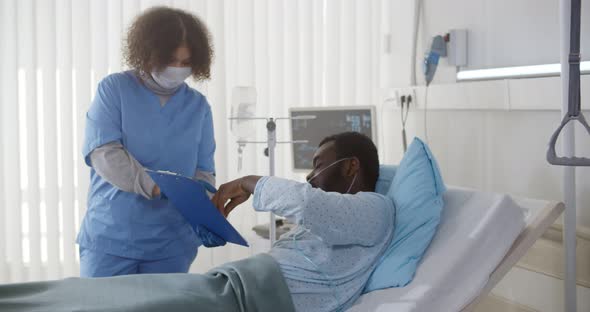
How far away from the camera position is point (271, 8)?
3.18 meters

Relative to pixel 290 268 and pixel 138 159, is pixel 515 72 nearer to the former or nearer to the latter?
pixel 290 268

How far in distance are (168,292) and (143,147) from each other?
639 mm

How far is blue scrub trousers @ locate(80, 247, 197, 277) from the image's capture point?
198cm

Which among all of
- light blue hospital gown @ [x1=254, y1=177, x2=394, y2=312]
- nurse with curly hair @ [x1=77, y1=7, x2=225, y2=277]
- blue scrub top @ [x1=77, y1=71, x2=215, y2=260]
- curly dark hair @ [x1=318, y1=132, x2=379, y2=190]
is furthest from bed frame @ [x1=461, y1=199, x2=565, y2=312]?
blue scrub top @ [x1=77, y1=71, x2=215, y2=260]

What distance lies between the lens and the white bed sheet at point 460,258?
1.59m

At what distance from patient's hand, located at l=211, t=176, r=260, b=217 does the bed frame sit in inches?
25.6

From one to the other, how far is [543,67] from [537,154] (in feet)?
1.02

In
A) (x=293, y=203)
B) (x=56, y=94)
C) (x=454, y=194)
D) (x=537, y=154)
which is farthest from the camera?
(x=56, y=94)

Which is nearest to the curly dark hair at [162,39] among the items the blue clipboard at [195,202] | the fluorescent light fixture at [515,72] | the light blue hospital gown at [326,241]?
the blue clipboard at [195,202]

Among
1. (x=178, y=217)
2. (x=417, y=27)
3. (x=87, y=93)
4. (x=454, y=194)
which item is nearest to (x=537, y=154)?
(x=454, y=194)

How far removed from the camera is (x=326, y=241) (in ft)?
5.37

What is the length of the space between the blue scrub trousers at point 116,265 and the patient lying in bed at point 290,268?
399 mm

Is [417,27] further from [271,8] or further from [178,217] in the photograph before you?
[178,217]

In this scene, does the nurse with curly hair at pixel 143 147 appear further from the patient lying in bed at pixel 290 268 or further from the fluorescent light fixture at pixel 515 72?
the fluorescent light fixture at pixel 515 72
